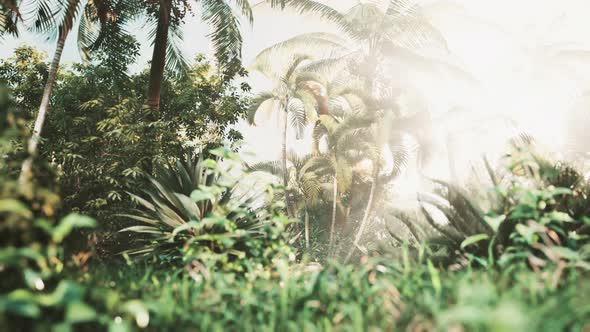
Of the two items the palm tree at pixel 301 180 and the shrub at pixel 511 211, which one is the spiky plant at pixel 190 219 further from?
the palm tree at pixel 301 180

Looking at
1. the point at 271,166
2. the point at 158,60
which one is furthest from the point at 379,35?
the point at 158,60

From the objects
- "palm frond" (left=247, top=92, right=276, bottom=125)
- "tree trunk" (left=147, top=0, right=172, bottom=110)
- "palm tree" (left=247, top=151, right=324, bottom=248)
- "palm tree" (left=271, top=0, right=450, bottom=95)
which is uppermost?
"palm tree" (left=271, top=0, right=450, bottom=95)

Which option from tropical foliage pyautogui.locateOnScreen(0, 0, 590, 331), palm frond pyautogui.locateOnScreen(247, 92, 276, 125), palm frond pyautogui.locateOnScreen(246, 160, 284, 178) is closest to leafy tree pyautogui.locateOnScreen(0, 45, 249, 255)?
tropical foliage pyautogui.locateOnScreen(0, 0, 590, 331)

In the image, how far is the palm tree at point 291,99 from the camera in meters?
17.8

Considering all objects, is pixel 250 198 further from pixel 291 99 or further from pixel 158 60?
pixel 291 99

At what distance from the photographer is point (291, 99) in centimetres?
1908

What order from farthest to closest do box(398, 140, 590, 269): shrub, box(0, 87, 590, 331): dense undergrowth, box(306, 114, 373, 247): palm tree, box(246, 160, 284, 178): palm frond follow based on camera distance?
1. box(246, 160, 284, 178): palm frond
2. box(306, 114, 373, 247): palm tree
3. box(398, 140, 590, 269): shrub
4. box(0, 87, 590, 331): dense undergrowth

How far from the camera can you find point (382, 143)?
15648 millimetres

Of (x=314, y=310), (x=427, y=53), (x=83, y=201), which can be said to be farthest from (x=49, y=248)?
(x=427, y=53)

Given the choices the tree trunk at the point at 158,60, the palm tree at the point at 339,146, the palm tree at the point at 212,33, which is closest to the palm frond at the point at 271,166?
the palm tree at the point at 339,146

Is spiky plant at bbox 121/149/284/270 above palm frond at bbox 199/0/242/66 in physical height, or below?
below

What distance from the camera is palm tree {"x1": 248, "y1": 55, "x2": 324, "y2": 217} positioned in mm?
17797

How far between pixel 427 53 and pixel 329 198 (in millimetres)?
8563

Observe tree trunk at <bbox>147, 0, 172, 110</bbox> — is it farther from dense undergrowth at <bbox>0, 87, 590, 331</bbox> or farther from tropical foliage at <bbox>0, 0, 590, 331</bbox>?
dense undergrowth at <bbox>0, 87, 590, 331</bbox>
